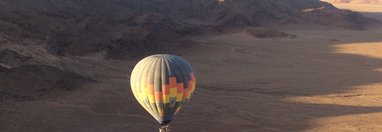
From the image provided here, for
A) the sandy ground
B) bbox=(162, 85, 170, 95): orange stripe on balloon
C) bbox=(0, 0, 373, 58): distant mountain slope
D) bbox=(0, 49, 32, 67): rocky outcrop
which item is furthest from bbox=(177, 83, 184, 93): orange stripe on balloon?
bbox=(0, 0, 373, 58): distant mountain slope

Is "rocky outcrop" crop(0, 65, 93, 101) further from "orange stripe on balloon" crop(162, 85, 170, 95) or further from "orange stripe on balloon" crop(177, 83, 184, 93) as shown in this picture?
"orange stripe on balloon" crop(177, 83, 184, 93)

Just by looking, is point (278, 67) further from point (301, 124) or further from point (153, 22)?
point (153, 22)

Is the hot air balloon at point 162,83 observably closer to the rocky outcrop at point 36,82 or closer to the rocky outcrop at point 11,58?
the rocky outcrop at point 36,82

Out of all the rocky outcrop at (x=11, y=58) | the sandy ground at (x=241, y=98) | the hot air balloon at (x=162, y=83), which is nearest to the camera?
the hot air balloon at (x=162, y=83)

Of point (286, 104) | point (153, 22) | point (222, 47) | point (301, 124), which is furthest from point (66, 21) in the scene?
point (301, 124)

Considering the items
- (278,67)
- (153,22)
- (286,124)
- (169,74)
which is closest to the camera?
(169,74)

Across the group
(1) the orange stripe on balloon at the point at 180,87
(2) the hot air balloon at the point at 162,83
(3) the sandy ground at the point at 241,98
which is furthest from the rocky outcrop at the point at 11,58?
(1) the orange stripe on balloon at the point at 180,87
